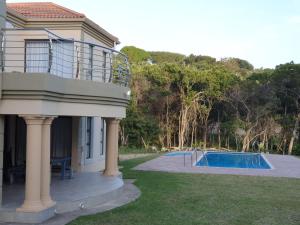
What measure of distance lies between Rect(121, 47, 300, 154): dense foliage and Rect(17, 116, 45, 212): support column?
20647 millimetres

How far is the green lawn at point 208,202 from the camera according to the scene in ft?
33.0

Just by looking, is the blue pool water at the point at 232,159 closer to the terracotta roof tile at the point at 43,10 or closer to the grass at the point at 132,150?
the grass at the point at 132,150

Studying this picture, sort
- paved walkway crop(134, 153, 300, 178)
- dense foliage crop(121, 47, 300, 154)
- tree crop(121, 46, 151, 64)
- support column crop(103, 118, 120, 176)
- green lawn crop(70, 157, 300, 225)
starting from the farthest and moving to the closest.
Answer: tree crop(121, 46, 151, 64) < dense foliage crop(121, 47, 300, 154) < paved walkway crop(134, 153, 300, 178) < support column crop(103, 118, 120, 176) < green lawn crop(70, 157, 300, 225)

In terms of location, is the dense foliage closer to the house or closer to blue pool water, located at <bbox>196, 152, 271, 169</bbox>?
blue pool water, located at <bbox>196, 152, 271, 169</bbox>

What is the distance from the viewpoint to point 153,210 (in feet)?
35.9

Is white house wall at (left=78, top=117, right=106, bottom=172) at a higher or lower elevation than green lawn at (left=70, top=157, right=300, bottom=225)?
higher

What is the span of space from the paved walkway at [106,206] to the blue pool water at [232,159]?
10.8 metres

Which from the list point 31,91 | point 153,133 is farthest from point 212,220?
point 153,133

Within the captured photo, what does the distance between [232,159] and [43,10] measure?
15471 millimetres

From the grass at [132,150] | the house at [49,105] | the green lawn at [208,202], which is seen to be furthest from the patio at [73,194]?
the grass at [132,150]

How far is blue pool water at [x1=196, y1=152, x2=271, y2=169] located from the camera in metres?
25.1

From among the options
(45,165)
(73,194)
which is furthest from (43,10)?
(45,165)

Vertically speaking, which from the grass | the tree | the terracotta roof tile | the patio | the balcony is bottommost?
the patio

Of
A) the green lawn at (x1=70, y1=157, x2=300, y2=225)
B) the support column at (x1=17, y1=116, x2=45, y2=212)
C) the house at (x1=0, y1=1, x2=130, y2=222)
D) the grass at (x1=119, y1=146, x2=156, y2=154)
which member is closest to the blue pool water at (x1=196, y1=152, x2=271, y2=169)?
the grass at (x1=119, y1=146, x2=156, y2=154)
